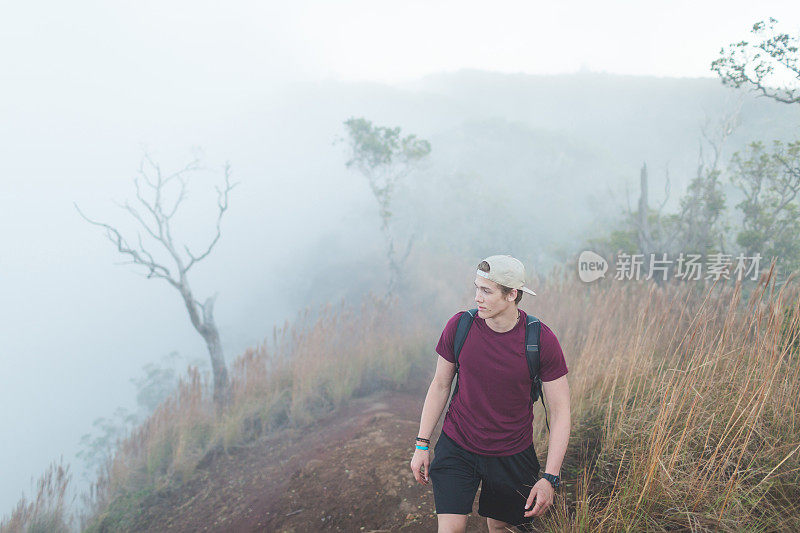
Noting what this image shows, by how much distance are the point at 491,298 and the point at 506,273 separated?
0.12 m

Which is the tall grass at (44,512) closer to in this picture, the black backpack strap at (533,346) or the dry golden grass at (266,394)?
the dry golden grass at (266,394)

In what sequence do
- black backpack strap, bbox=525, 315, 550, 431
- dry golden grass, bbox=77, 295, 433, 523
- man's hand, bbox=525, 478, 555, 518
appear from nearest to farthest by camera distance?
man's hand, bbox=525, 478, 555, 518, black backpack strap, bbox=525, 315, 550, 431, dry golden grass, bbox=77, 295, 433, 523

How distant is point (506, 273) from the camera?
63.2 inches

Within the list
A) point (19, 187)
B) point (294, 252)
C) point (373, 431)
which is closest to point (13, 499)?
point (294, 252)

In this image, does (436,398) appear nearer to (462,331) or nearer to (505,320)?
(462,331)

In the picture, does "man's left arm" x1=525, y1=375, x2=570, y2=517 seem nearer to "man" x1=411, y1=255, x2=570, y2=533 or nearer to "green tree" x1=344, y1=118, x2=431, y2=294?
"man" x1=411, y1=255, x2=570, y2=533

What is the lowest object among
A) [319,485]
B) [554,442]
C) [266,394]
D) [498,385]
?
[266,394]

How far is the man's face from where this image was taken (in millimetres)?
1604

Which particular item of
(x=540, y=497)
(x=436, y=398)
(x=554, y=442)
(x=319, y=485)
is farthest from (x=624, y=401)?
(x=319, y=485)

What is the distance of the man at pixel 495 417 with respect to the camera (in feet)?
5.24

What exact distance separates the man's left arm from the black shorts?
0.13m

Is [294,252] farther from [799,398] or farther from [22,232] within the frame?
[22,232]

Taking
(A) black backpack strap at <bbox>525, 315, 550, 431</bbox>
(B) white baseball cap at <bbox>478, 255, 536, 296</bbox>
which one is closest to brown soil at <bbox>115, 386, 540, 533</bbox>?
(A) black backpack strap at <bbox>525, 315, 550, 431</bbox>

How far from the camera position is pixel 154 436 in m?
5.38
